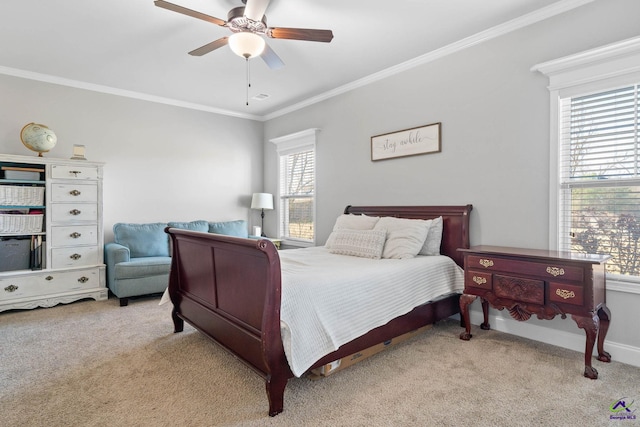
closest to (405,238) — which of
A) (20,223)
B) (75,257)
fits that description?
(75,257)

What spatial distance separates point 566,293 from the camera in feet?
7.43

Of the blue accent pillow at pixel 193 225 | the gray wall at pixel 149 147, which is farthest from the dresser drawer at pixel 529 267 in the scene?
the gray wall at pixel 149 147

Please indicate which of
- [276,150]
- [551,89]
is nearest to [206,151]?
[276,150]

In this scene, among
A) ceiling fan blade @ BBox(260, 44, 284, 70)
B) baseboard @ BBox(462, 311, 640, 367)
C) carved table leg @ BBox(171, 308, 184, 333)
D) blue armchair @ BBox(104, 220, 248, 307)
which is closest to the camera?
baseboard @ BBox(462, 311, 640, 367)

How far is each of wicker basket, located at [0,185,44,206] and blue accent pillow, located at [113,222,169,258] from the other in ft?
2.78

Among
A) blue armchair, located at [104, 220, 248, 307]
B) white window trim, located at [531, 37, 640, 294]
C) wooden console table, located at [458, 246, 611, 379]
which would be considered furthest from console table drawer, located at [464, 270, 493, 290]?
blue armchair, located at [104, 220, 248, 307]

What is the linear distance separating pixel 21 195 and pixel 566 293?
4955mm

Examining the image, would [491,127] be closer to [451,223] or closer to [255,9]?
[451,223]

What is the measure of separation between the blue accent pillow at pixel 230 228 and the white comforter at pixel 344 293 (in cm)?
218

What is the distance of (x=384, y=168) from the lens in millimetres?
3984

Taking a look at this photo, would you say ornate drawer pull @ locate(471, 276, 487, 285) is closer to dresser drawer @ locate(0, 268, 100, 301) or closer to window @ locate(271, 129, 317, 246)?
window @ locate(271, 129, 317, 246)

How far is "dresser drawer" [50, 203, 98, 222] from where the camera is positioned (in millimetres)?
3785

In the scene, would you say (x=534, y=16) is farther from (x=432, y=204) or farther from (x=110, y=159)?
(x=110, y=159)

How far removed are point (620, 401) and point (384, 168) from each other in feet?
8.99
